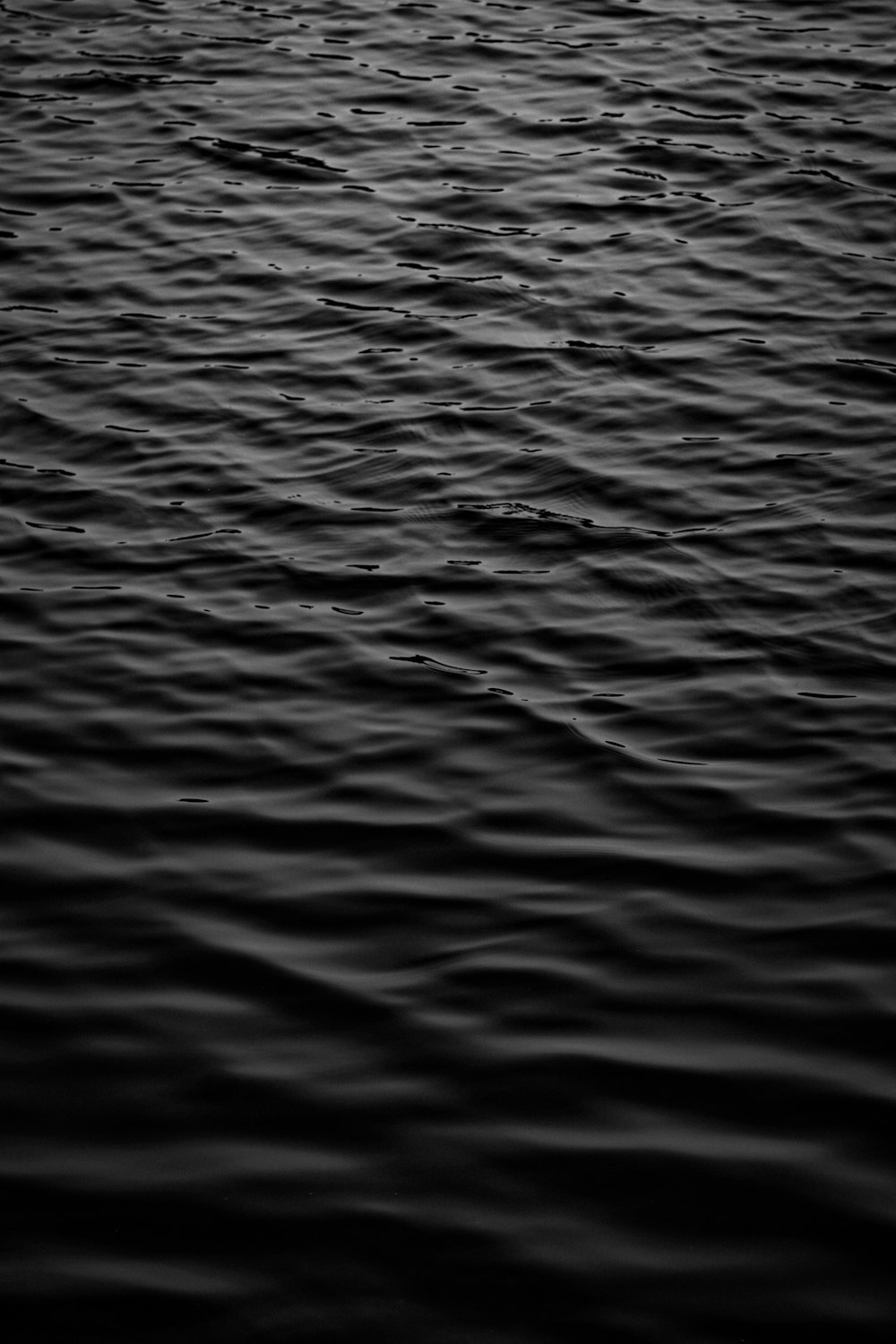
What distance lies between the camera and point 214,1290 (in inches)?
110

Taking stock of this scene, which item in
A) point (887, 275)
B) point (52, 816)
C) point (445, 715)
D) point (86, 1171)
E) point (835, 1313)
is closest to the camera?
point (835, 1313)

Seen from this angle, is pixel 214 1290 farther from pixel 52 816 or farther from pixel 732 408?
pixel 732 408

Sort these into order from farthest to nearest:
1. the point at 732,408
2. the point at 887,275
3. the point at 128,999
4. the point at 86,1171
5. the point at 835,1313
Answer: the point at 887,275 → the point at 732,408 → the point at 128,999 → the point at 86,1171 → the point at 835,1313

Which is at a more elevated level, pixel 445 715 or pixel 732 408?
pixel 732 408

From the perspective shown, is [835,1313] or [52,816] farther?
[52,816]

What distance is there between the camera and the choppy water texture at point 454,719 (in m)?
2.91

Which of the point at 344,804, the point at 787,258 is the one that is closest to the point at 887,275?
the point at 787,258

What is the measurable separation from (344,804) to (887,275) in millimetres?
4331

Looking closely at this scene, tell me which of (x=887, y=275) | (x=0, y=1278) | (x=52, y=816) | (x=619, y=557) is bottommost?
(x=0, y=1278)

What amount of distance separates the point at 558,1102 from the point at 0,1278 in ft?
3.88

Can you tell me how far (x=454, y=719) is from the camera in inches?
174

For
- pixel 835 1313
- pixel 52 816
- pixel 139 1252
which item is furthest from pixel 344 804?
pixel 835 1313

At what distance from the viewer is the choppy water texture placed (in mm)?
A: 2912

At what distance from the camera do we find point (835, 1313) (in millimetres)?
2699
